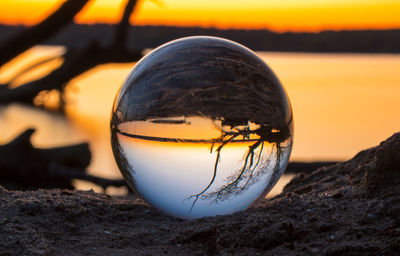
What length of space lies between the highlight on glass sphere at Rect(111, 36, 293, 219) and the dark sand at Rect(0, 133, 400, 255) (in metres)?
0.20

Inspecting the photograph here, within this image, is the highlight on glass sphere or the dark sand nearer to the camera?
the dark sand

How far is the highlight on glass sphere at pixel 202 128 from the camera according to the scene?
348cm

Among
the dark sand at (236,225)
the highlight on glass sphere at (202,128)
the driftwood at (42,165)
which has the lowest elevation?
the driftwood at (42,165)

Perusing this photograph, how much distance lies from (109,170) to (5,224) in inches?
385

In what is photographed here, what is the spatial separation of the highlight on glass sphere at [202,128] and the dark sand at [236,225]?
20cm

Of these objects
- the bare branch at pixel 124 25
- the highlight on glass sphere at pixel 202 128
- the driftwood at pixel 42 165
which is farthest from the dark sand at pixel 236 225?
the bare branch at pixel 124 25

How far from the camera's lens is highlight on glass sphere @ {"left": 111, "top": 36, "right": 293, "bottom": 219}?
348 cm

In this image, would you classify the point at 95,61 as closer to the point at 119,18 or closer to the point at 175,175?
the point at 119,18

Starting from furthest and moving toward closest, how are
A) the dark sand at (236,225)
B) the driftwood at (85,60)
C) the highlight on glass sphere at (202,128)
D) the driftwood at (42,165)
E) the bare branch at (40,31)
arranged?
1. the driftwood at (85,60)
2. the driftwood at (42,165)
3. the bare branch at (40,31)
4. the highlight on glass sphere at (202,128)
5. the dark sand at (236,225)

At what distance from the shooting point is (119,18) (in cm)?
809

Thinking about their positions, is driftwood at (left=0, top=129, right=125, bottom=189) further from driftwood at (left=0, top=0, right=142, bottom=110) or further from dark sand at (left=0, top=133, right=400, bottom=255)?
dark sand at (left=0, top=133, right=400, bottom=255)

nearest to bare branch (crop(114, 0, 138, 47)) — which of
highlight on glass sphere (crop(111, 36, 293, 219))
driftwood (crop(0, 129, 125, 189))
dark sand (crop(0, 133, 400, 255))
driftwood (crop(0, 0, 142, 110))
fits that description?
driftwood (crop(0, 0, 142, 110))

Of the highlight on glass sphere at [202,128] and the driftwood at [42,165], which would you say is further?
the driftwood at [42,165]

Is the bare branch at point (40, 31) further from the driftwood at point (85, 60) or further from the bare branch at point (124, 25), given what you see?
the bare branch at point (124, 25)
